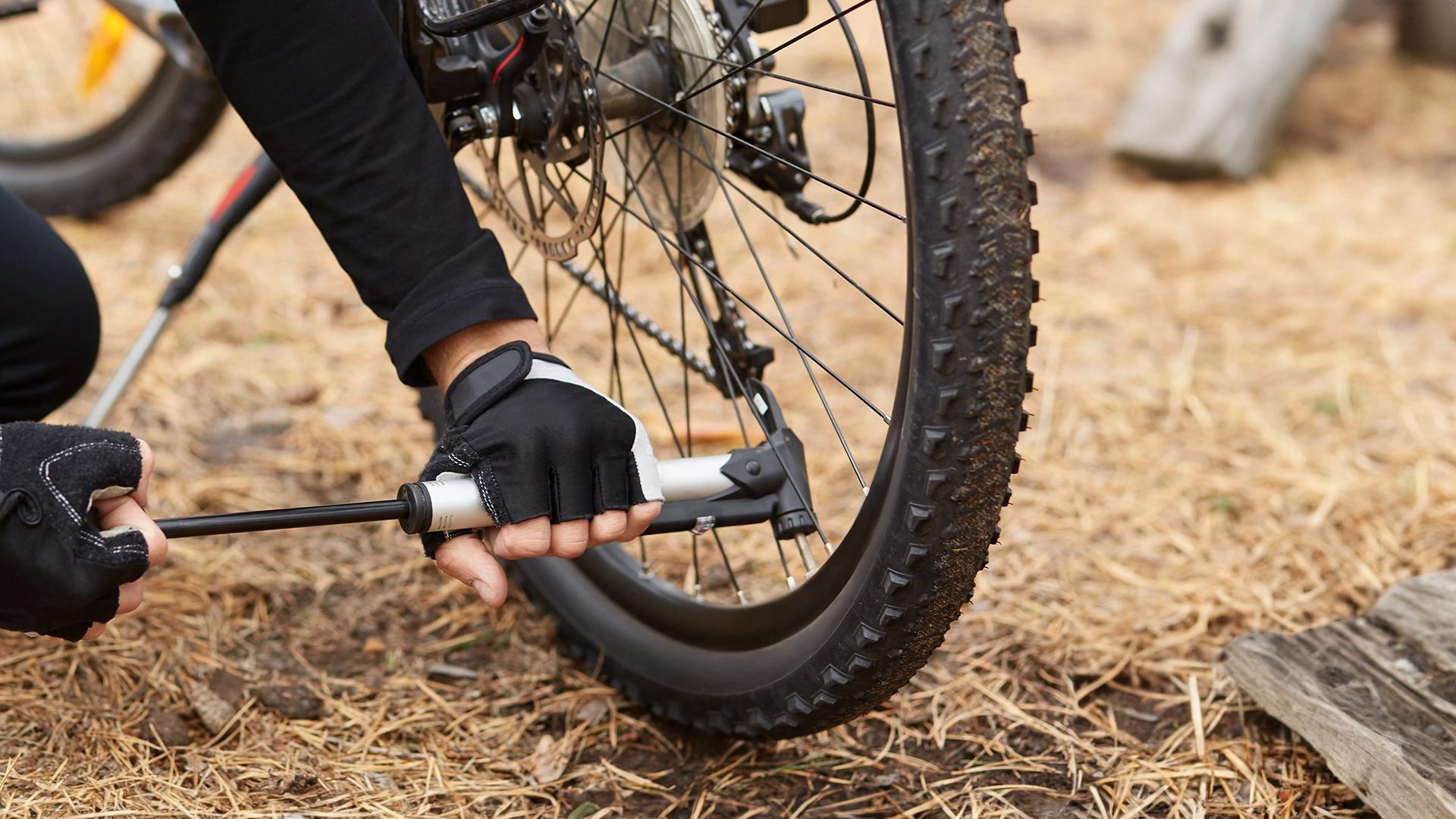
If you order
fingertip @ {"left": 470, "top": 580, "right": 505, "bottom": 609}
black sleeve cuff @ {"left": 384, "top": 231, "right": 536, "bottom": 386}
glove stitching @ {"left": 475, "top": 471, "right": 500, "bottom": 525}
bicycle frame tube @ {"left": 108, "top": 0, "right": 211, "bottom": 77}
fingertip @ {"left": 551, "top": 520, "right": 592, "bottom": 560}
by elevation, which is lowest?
fingertip @ {"left": 470, "top": 580, "right": 505, "bottom": 609}

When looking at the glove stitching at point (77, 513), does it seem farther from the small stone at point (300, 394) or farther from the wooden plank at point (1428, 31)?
the wooden plank at point (1428, 31)

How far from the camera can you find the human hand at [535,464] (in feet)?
2.75

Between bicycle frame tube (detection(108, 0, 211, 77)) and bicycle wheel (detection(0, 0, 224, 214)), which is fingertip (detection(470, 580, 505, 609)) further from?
bicycle wheel (detection(0, 0, 224, 214))

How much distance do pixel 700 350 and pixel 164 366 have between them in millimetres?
789

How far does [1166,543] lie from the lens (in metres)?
1.46

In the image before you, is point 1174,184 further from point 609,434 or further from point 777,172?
point 609,434

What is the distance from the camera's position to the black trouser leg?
113cm

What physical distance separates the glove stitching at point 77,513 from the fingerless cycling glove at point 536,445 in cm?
19

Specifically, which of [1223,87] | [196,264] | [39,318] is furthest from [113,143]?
[1223,87]

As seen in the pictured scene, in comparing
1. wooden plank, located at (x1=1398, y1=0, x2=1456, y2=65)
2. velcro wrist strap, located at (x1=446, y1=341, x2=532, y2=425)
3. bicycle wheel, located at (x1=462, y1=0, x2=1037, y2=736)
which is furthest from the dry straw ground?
wooden plank, located at (x1=1398, y1=0, x2=1456, y2=65)

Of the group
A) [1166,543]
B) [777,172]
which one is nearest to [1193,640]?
[1166,543]

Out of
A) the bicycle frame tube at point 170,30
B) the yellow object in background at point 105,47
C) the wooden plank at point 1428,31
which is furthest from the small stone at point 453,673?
the wooden plank at point 1428,31

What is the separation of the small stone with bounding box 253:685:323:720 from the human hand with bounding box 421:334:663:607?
35 cm

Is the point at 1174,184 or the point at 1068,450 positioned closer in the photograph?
the point at 1068,450
